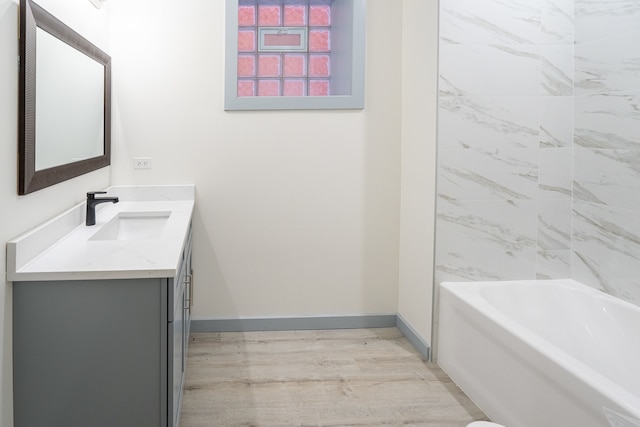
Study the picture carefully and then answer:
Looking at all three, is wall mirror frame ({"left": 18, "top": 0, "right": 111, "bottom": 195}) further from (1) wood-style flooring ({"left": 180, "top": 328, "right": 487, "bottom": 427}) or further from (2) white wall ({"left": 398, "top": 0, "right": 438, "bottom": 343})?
(2) white wall ({"left": 398, "top": 0, "right": 438, "bottom": 343})

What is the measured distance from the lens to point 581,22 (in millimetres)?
3025

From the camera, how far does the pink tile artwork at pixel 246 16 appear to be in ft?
12.0

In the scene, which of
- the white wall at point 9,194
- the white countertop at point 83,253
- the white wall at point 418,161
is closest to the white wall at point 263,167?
the white wall at point 418,161

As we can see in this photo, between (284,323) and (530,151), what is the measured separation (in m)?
1.83

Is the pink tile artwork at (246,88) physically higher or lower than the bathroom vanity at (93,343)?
Answer: higher

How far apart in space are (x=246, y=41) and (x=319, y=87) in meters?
0.55

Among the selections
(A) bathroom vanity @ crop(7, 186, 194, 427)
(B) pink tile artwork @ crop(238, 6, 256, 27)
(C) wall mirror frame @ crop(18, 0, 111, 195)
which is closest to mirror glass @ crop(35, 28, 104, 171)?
(C) wall mirror frame @ crop(18, 0, 111, 195)

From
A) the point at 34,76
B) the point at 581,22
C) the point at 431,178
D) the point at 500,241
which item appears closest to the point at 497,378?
the point at 500,241

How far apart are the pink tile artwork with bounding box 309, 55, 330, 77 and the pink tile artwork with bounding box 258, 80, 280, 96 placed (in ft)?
0.78

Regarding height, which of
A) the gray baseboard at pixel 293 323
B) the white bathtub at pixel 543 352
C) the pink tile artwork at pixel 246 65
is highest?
the pink tile artwork at pixel 246 65

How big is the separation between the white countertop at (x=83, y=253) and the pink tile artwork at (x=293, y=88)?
4.18ft

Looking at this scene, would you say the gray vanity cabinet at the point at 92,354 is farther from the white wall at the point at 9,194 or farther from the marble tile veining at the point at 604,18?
the marble tile veining at the point at 604,18

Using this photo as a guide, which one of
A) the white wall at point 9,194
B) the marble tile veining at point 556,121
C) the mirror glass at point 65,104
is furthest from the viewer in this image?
the marble tile veining at point 556,121

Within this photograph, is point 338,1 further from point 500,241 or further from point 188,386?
point 188,386
